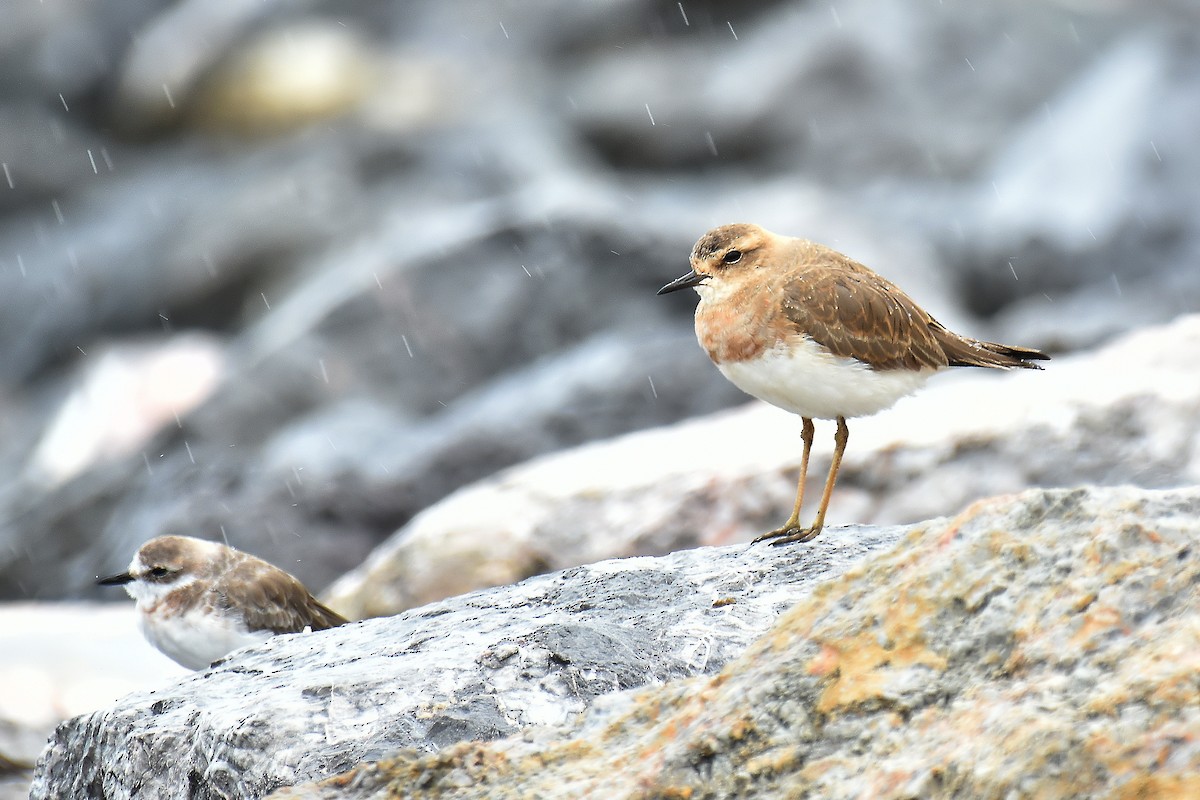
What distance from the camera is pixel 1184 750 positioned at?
224 cm

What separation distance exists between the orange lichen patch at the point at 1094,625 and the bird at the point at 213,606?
496 centimetres

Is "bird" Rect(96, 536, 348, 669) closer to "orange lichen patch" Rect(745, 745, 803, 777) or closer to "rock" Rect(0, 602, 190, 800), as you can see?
"rock" Rect(0, 602, 190, 800)

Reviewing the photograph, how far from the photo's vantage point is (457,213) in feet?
53.5

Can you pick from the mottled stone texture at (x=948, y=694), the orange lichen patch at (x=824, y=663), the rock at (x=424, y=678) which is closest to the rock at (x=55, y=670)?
the rock at (x=424, y=678)

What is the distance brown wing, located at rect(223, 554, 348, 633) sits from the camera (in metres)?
6.97

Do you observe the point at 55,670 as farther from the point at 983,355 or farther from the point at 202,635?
the point at 983,355

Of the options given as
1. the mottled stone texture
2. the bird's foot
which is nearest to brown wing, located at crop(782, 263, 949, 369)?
the bird's foot

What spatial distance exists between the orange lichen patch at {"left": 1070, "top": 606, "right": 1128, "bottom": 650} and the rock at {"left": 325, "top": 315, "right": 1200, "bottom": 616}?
5091 millimetres

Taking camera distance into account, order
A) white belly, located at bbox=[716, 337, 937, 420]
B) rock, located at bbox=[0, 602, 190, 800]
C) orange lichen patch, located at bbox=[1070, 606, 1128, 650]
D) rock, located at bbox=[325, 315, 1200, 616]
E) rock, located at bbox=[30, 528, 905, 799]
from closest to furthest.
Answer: orange lichen patch, located at bbox=[1070, 606, 1128, 650] < rock, located at bbox=[30, 528, 905, 799] < white belly, located at bbox=[716, 337, 937, 420] < rock, located at bbox=[0, 602, 190, 800] < rock, located at bbox=[325, 315, 1200, 616]

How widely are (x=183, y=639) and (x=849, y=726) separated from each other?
5.05 metres

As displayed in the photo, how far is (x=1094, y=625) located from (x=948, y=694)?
0.33 meters

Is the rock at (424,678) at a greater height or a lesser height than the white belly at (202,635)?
greater

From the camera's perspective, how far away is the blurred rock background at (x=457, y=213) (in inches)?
467

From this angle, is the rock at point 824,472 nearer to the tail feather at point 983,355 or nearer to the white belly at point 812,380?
the tail feather at point 983,355
